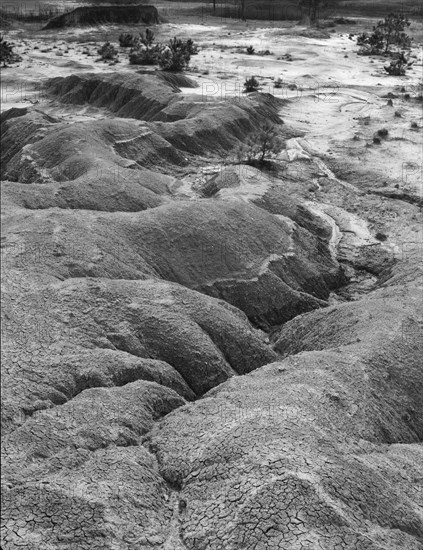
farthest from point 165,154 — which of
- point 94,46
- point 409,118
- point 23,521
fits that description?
point 94,46

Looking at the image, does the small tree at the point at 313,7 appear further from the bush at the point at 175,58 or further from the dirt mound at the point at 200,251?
the dirt mound at the point at 200,251

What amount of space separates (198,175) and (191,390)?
58.9 ft

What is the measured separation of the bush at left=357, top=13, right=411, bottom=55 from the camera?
237ft

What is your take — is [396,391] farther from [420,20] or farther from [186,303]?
[420,20]

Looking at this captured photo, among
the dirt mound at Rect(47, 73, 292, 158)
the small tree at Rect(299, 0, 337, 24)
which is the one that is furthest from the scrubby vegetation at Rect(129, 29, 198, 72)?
the small tree at Rect(299, 0, 337, 24)

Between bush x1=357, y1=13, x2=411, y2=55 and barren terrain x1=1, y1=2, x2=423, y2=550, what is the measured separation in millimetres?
40309

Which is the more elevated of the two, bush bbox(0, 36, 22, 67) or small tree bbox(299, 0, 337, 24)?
small tree bbox(299, 0, 337, 24)

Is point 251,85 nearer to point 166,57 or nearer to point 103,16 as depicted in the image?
point 166,57

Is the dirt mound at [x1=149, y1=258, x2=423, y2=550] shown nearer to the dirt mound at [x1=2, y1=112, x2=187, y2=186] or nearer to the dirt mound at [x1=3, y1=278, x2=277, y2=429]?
the dirt mound at [x1=3, y1=278, x2=277, y2=429]

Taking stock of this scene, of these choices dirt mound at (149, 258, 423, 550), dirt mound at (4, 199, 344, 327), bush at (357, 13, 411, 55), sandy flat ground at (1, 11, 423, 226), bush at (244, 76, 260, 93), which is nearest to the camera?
dirt mound at (149, 258, 423, 550)

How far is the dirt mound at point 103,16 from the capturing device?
8500 centimetres

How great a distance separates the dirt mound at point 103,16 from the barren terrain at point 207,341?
182 feet

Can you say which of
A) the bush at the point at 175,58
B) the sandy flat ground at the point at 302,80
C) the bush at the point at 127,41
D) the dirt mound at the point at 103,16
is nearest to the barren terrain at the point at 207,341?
the sandy flat ground at the point at 302,80

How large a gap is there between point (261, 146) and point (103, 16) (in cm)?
6362
